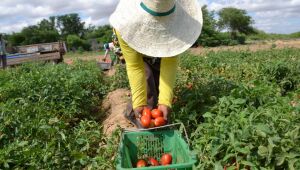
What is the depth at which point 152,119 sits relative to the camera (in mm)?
3020

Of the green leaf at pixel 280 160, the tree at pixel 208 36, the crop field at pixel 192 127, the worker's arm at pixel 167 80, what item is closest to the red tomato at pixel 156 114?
the worker's arm at pixel 167 80

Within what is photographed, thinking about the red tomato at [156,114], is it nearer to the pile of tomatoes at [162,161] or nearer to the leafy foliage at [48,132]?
the pile of tomatoes at [162,161]

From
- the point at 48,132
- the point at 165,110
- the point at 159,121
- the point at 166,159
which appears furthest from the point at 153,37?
the point at 48,132

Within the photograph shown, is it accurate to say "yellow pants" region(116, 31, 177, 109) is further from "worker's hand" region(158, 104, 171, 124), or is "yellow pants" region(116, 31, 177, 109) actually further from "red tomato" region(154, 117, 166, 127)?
"red tomato" region(154, 117, 166, 127)

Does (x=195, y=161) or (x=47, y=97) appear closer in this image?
(x=195, y=161)

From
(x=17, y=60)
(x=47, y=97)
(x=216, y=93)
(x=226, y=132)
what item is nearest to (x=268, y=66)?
(x=216, y=93)

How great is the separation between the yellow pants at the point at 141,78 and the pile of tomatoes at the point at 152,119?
0.16 meters

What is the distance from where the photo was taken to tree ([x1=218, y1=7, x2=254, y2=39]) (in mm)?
54469

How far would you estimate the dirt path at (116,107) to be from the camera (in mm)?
4617

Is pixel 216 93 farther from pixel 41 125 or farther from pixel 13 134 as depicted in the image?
pixel 13 134

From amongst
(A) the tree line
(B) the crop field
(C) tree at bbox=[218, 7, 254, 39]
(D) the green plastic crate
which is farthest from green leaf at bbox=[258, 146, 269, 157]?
(C) tree at bbox=[218, 7, 254, 39]

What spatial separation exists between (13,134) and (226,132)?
1826mm

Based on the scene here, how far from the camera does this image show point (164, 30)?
323 centimetres

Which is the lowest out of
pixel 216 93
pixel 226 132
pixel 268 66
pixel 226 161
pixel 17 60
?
pixel 226 161
